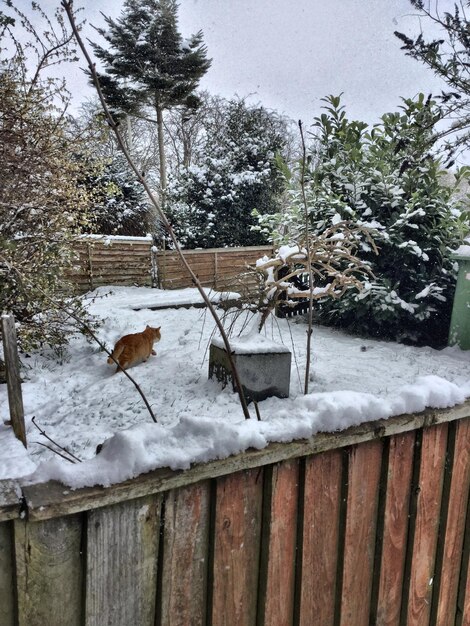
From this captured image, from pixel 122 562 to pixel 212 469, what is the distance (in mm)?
275

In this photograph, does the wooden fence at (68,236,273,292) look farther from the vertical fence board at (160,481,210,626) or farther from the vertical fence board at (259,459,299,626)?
the vertical fence board at (160,481,210,626)

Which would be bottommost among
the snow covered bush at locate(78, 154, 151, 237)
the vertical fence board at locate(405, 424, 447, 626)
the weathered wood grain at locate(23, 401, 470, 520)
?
the vertical fence board at locate(405, 424, 447, 626)

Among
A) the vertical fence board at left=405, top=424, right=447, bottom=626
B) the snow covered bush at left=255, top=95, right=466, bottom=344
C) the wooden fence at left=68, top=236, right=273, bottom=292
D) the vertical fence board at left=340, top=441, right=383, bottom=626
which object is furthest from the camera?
the wooden fence at left=68, top=236, right=273, bottom=292

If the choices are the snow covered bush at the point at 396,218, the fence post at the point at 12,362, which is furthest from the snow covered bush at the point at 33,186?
the snow covered bush at the point at 396,218

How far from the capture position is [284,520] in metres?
1.19

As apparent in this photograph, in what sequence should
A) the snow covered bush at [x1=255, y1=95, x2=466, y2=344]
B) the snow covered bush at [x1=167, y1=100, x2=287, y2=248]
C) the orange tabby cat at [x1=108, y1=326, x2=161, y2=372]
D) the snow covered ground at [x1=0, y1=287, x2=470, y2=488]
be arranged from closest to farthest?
the snow covered ground at [x1=0, y1=287, x2=470, y2=488] → the orange tabby cat at [x1=108, y1=326, x2=161, y2=372] → the snow covered bush at [x1=255, y1=95, x2=466, y2=344] → the snow covered bush at [x1=167, y1=100, x2=287, y2=248]

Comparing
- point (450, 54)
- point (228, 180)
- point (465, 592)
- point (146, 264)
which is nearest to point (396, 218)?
point (450, 54)

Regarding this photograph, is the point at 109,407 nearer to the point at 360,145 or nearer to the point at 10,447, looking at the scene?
the point at 10,447

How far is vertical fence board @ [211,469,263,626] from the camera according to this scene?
1088mm

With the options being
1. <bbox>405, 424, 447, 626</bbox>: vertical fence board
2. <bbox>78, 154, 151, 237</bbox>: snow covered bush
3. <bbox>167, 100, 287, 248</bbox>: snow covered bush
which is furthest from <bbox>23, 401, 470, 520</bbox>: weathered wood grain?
<bbox>167, 100, 287, 248</bbox>: snow covered bush

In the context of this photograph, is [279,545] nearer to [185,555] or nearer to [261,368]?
[185,555]

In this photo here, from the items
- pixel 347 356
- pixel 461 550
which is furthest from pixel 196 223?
pixel 461 550

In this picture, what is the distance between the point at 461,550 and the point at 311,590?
741mm

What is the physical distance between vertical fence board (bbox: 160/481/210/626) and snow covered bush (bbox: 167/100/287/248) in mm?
9513
